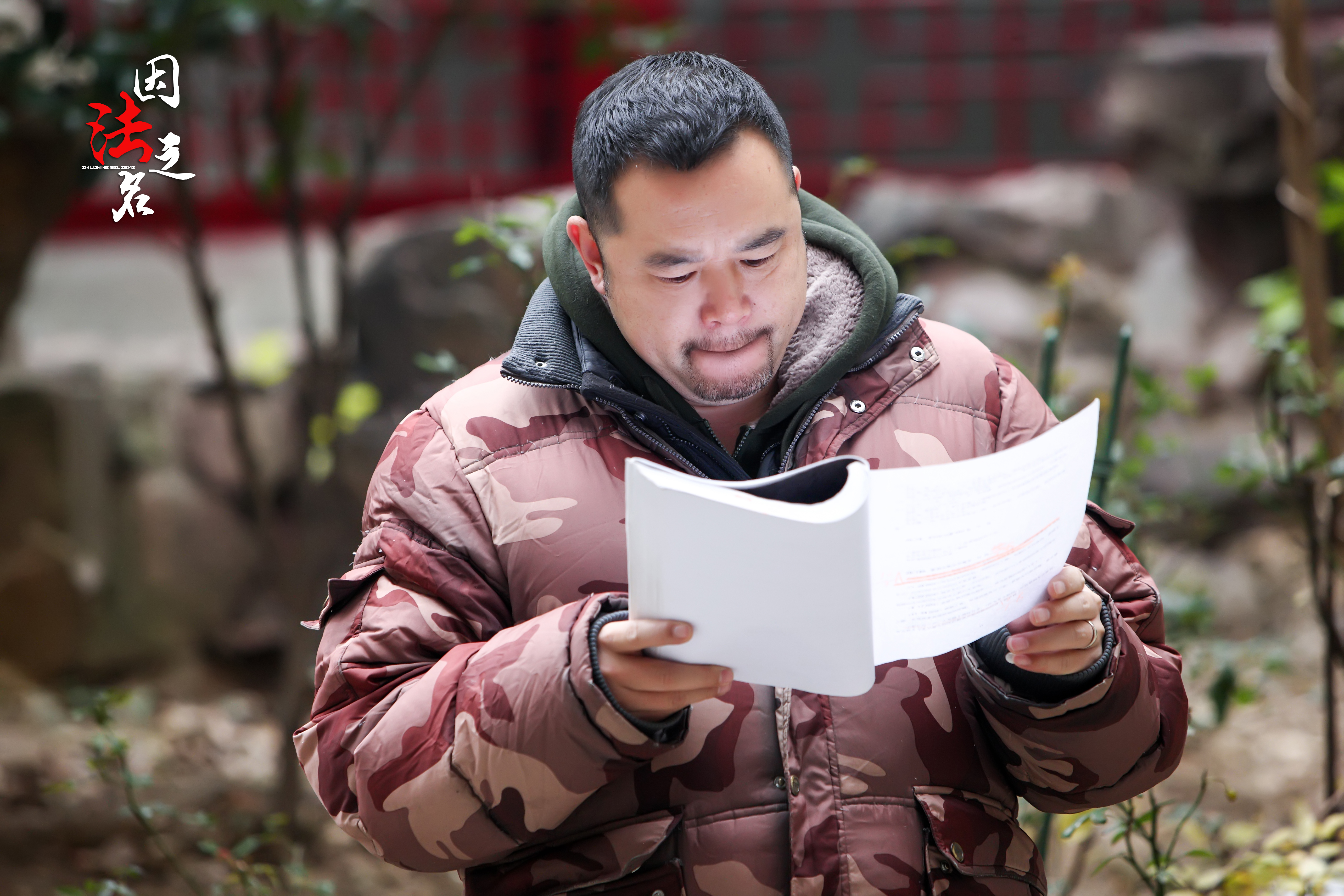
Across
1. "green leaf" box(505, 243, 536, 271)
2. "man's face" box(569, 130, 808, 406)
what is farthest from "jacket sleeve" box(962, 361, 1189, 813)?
"green leaf" box(505, 243, 536, 271)

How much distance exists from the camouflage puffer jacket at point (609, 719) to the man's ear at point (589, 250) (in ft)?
0.35

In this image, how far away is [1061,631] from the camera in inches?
58.6

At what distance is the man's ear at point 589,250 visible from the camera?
1.82 meters

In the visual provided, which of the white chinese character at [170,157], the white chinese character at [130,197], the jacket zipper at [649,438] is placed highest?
the white chinese character at [170,157]

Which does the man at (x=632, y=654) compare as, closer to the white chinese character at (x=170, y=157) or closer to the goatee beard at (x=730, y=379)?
the goatee beard at (x=730, y=379)

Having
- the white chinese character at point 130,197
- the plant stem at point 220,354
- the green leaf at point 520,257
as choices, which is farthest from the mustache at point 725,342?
the plant stem at point 220,354

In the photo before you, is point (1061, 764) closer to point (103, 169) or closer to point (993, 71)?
point (103, 169)

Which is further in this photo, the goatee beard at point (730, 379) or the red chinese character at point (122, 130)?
the red chinese character at point (122, 130)

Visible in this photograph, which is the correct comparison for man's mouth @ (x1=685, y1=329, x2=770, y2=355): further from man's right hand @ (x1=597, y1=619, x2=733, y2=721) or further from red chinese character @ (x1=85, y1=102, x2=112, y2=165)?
red chinese character @ (x1=85, y1=102, x2=112, y2=165)

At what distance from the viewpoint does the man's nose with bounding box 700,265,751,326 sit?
167cm

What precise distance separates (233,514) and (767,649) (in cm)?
399

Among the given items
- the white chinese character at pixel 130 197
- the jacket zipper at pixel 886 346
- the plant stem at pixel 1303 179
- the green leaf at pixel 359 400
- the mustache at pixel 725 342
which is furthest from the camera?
the green leaf at pixel 359 400

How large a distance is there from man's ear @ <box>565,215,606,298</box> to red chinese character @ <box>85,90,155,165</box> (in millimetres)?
1934

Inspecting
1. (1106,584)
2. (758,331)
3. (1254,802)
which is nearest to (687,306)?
(758,331)
